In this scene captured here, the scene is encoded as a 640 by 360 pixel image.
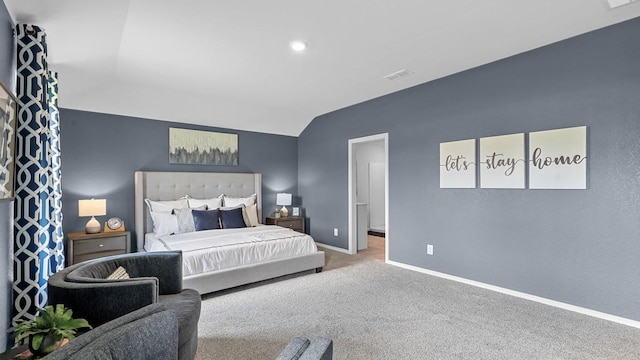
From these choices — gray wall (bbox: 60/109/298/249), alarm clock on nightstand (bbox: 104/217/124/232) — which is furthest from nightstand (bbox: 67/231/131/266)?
gray wall (bbox: 60/109/298/249)

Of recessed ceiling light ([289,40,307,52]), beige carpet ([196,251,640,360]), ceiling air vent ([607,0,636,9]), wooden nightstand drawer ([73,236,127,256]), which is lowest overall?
beige carpet ([196,251,640,360])

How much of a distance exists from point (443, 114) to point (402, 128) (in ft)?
2.18

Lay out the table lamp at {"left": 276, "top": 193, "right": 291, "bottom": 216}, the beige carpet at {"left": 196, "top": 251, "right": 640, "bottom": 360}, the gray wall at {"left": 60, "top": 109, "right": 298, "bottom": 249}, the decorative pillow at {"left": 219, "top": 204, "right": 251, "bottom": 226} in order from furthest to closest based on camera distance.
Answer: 1. the table lamp at {"left": 276, "top": 193, "right": 291, "bottom": 216}
2. the decorative pillow at {"left": 219, "top": 204, "right": 251, "bottom": 226}
3. the gray wall at {"left": 60, "top": 109, "right": 298, "bottom": 249}
4. the beige carpet at {"left": 196, "top": 251, "right": 640, "bottom": 360}

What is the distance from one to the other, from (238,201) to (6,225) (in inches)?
135

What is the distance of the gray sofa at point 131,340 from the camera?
0.83 meters

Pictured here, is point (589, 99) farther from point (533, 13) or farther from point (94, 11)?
point (94, 11)

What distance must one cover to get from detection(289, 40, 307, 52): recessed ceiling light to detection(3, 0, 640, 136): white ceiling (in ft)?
0.27

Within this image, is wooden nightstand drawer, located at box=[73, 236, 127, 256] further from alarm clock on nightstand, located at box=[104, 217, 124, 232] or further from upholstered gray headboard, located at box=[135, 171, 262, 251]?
upholstered gray headboard, located at box=[135, 171, 262, 251]

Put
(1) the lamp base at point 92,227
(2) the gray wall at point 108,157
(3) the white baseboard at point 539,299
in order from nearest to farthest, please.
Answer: (3) the white baseboard at point 539,299, (1) the lamp base at point 92,227, (2) the gray wall at point 108,157

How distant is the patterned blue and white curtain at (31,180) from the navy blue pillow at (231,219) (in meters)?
2.39

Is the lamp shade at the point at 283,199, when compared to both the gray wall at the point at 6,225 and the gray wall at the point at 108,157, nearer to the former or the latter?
the gray wall at the point at 108,157

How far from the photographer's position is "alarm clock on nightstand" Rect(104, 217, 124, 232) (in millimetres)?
4285

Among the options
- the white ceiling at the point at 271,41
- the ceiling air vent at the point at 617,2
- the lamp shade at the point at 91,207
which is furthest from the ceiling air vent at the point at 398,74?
the lamp shade at the point at 91,207

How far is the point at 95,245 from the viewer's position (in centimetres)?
402
